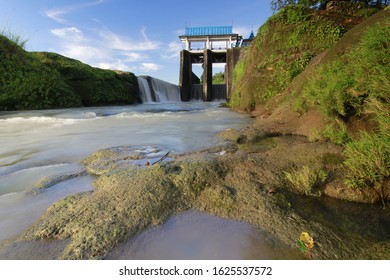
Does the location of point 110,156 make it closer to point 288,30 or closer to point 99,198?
point 99,198

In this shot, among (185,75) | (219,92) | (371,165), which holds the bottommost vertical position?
(371,165)

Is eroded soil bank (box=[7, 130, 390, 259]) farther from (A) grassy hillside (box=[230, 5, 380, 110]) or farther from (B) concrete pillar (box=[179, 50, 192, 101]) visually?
(B) concrete pillar (box=[179, 50, 192, 101])

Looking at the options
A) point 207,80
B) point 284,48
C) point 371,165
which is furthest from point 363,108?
point 207,80

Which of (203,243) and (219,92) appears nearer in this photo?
(203,243)

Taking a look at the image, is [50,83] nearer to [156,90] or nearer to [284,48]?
[156,90]

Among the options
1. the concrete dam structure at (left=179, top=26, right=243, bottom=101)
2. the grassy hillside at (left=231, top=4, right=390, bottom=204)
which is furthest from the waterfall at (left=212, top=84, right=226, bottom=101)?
the grassy hillside at (left=231, top=4, right=390, bottom=204)

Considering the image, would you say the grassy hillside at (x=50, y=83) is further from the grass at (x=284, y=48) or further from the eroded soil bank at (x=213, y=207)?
the eroded soil bank at (x=213, y=207)

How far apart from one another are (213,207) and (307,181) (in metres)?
0.82

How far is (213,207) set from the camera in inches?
67.0

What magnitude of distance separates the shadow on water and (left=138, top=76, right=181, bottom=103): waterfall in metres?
19.9

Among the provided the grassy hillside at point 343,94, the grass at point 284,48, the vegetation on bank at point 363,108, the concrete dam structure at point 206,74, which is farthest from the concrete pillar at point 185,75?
the vegetation on bank at point 363,108

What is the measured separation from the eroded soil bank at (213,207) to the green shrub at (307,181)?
0.16ft

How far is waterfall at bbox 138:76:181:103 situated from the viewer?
824 inches

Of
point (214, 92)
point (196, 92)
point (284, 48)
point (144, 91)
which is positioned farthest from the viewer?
point (196, 92)
